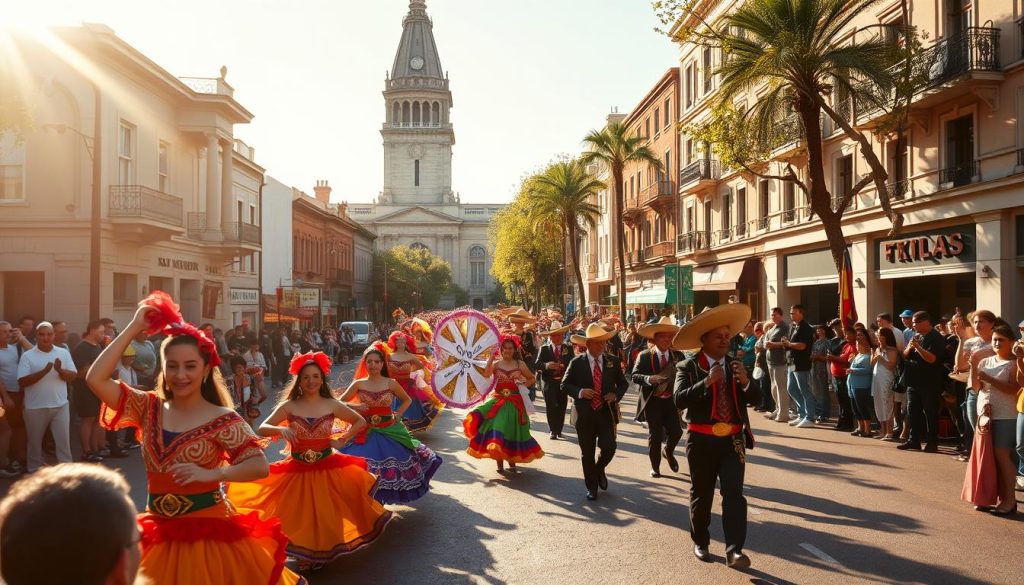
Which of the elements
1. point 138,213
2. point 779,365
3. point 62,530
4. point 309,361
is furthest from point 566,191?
point 62,530

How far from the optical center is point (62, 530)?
1916 mm

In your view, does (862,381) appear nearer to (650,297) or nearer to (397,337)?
(397,337)

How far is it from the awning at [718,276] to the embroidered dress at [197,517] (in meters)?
30.9

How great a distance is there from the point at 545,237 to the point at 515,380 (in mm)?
55332

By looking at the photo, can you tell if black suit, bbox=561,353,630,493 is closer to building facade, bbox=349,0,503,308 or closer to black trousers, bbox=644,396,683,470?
black trousers, bbox=644,396,683,470

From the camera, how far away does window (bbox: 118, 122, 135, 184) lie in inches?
1013

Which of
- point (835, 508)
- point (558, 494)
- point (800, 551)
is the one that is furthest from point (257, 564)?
point (835, 508)

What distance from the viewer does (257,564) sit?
174 inches

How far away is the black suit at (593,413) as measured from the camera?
375 inches

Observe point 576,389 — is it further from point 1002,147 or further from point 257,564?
→ point 1002,147

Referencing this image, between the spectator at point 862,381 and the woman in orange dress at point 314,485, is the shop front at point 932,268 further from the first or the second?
the woman in orange dress at point 314,485

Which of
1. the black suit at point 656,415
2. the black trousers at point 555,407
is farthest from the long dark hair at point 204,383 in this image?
the black trousers at point 555,407

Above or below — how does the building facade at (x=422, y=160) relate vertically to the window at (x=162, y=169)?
above

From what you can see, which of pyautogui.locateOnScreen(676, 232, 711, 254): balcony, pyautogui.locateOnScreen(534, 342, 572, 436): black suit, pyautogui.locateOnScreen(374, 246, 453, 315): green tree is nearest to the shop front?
pyautogui.locateOnScreen(534, 342, 572, 436): black suit
